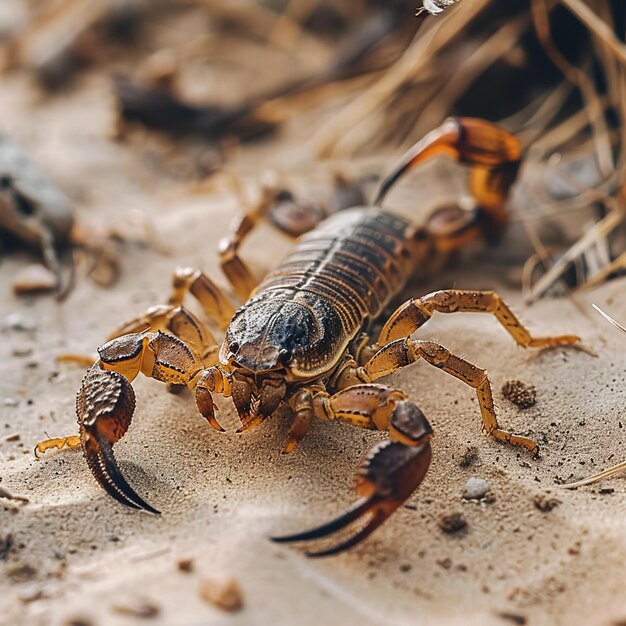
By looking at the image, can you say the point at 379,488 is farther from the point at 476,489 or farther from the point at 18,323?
the point at 18,323

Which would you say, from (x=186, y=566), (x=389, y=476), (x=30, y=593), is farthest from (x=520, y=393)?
(x=30, y=593)

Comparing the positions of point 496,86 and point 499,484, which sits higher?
point 496,86

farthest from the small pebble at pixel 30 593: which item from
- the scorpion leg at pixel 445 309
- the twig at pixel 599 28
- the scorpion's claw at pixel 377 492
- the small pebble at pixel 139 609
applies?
the twig at pixel 599 28

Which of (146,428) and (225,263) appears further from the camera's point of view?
(225,263)

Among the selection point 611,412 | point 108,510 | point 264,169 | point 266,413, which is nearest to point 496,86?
point 264,169

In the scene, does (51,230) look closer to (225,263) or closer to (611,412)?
(225,263)

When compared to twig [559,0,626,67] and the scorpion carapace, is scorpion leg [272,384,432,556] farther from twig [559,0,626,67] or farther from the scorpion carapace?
twig [559,0,626,67]

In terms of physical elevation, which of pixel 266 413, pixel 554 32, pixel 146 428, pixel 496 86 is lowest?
pixel 146 428
